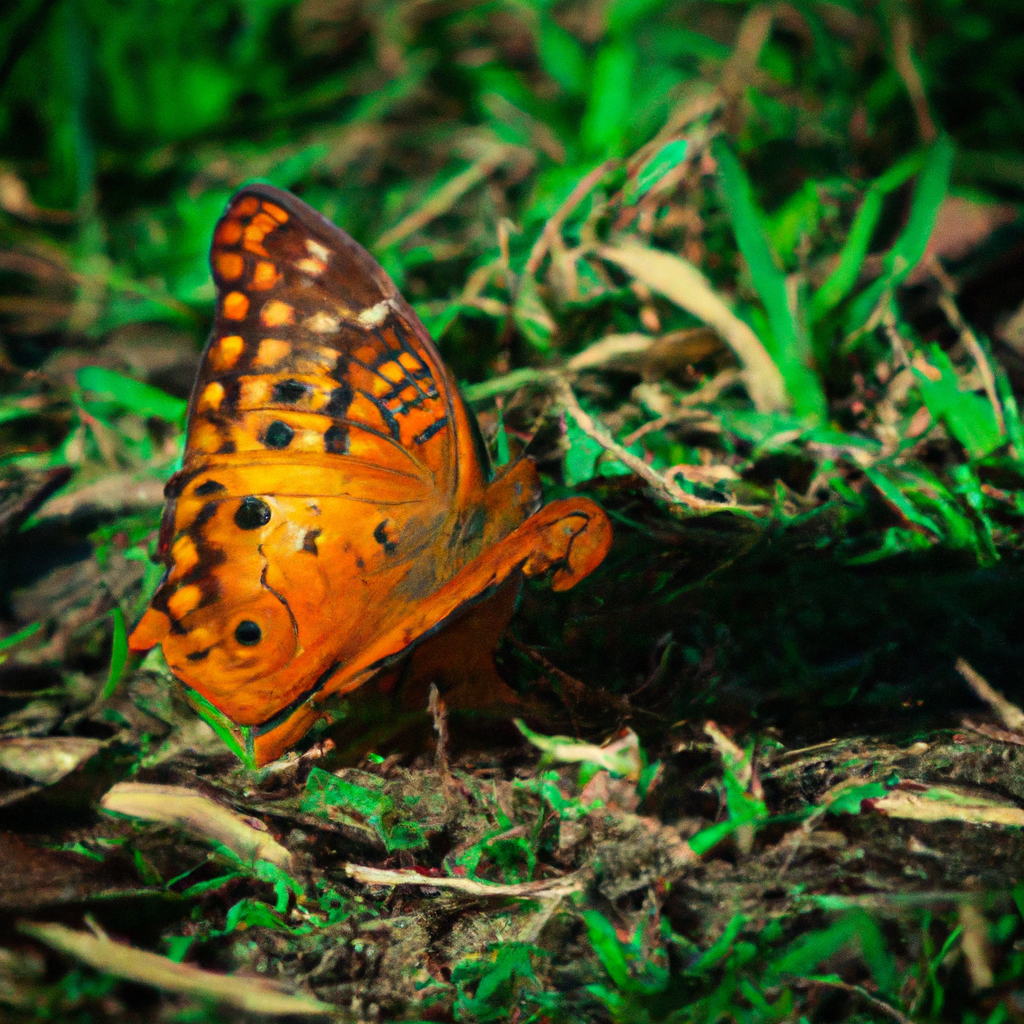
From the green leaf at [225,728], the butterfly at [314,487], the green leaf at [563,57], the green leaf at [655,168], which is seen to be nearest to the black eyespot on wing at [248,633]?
the butterfly at [314,487]

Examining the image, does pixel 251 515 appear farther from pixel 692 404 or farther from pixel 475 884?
pixel 692 404

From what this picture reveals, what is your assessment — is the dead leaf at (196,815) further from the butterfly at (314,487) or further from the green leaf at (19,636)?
the green leaf at (19,636)

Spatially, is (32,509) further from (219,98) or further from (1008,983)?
(1008,983)

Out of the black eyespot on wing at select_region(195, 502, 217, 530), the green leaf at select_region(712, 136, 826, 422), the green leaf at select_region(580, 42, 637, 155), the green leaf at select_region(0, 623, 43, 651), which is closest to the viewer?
the black eyespot on wing at select_region(195, 502, 217, 530)

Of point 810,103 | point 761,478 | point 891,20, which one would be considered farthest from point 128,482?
point 891,20

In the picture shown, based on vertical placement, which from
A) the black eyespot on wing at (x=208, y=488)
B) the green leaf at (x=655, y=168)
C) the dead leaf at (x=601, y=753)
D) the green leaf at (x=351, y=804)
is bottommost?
the green leaf at (x=351, y=804)

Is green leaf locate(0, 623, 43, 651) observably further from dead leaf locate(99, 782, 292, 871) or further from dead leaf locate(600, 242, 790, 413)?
dead leaf locate(600, 242, 790, 413)

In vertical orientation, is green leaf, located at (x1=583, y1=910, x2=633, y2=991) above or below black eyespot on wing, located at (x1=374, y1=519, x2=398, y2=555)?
below

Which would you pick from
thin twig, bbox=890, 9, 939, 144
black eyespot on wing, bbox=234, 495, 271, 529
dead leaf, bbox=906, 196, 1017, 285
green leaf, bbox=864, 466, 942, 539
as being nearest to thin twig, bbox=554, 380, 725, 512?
green leaf, bbox=864, 466, 942, 539
